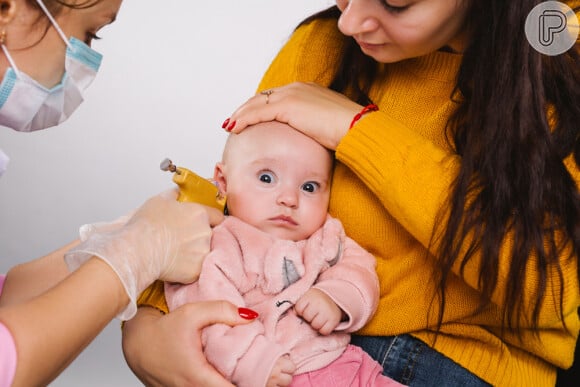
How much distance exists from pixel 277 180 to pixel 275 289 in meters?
→ 0.25

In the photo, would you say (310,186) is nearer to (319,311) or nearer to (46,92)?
(319,311)

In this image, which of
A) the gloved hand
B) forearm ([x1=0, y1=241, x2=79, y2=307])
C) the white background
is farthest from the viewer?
the white background

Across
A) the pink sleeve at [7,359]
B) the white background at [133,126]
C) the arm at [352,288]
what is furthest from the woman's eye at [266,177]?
the white background at [133,126]

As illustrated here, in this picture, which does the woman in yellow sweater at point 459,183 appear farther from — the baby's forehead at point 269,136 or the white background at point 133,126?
the white background at point 133,126

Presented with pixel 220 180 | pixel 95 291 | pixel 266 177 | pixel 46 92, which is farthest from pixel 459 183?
pixel 46 92

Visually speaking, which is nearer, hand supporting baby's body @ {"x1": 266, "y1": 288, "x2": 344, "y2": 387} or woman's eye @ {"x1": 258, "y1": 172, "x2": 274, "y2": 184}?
hand supporting baby's body @ {"x1": 266, "y1": 288, "x2": 344, "y2": 387}

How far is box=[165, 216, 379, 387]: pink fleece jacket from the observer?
1760 mm

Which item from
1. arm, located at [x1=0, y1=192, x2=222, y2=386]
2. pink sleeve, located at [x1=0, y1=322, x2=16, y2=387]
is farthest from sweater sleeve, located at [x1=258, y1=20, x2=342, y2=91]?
pink sleeve, located at [x1=0, y1=322, x2=16, y2=387]

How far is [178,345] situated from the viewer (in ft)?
5.90

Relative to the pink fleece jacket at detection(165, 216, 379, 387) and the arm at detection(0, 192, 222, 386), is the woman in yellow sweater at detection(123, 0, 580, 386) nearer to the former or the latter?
the pink fleece jacket at detection(165, 216, 379, 387)

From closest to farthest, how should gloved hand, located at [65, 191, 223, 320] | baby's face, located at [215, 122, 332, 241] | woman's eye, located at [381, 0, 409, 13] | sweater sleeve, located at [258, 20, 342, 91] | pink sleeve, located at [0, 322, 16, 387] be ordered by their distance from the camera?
pink sleeve, located at [0, 322, 16, 387], gloved hand, located at [65, 191, 223, 320], woman's eye, located at [381, 0, 409, 13], baby's face, located at [215, 122, 332, 241], sweater sleeve, located at [258, 20, 342, 91]

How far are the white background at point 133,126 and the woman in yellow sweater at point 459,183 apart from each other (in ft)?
4.85

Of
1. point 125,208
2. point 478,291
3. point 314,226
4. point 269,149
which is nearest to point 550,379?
point 478,291

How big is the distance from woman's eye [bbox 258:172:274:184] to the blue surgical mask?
1.42 feet
